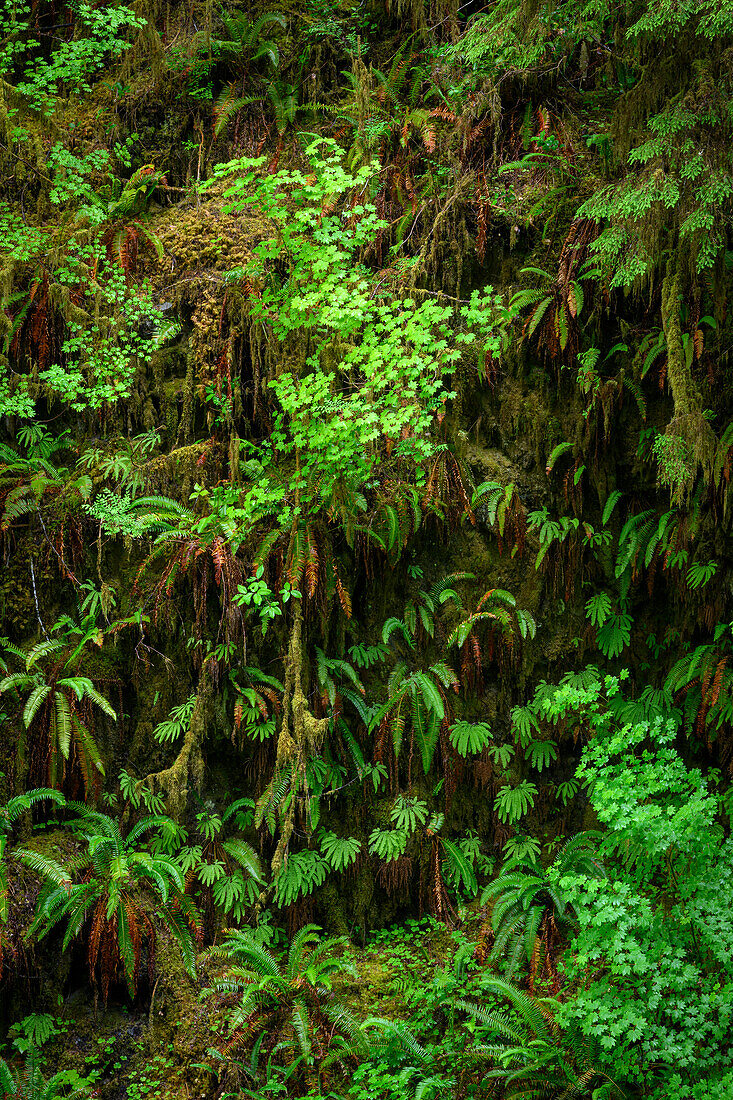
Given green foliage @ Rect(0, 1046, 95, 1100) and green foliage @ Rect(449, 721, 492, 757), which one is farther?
green foliage @ Rect(449, 721, 492, 757)

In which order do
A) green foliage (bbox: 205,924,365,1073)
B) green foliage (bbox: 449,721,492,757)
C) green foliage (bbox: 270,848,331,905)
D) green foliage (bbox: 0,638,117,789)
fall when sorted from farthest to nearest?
green foliage (bbox: 449,721,492,757) → green foliage (bbox: 270,848,331,905) → green foliage (bbox: 0,638,117,789) → green foliage (bbox: 205,924,365,1073)

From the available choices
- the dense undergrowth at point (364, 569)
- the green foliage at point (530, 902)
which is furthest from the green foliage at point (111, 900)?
the green foliage at point (530, 902)

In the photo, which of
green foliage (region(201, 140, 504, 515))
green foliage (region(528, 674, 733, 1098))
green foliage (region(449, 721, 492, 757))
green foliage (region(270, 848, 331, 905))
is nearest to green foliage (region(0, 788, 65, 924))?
green foliage (region(270, 848, 331, 905))

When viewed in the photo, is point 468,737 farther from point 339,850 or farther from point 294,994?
point 294,994

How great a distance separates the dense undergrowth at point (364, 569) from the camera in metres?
5.77

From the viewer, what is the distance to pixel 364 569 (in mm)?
7543

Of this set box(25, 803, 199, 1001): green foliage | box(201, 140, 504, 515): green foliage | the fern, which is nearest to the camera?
box(25, 803, 199, 1001): green foliage

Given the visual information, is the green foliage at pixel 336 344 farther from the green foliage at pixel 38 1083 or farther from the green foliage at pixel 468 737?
the green foliage at pixel 38 1083

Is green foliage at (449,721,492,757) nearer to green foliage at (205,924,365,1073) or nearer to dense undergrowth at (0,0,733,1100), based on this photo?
dense undergrowth at (0,0,733,1100)

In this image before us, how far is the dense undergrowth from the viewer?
5.77 m

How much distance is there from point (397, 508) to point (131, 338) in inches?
126

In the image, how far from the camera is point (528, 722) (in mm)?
7223

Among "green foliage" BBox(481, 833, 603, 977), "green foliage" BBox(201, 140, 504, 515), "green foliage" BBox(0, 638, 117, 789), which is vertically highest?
"green foliage" BBox(201, 140, 504, 515)

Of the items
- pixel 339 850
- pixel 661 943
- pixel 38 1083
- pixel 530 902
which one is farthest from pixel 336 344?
pixel 38 1083
